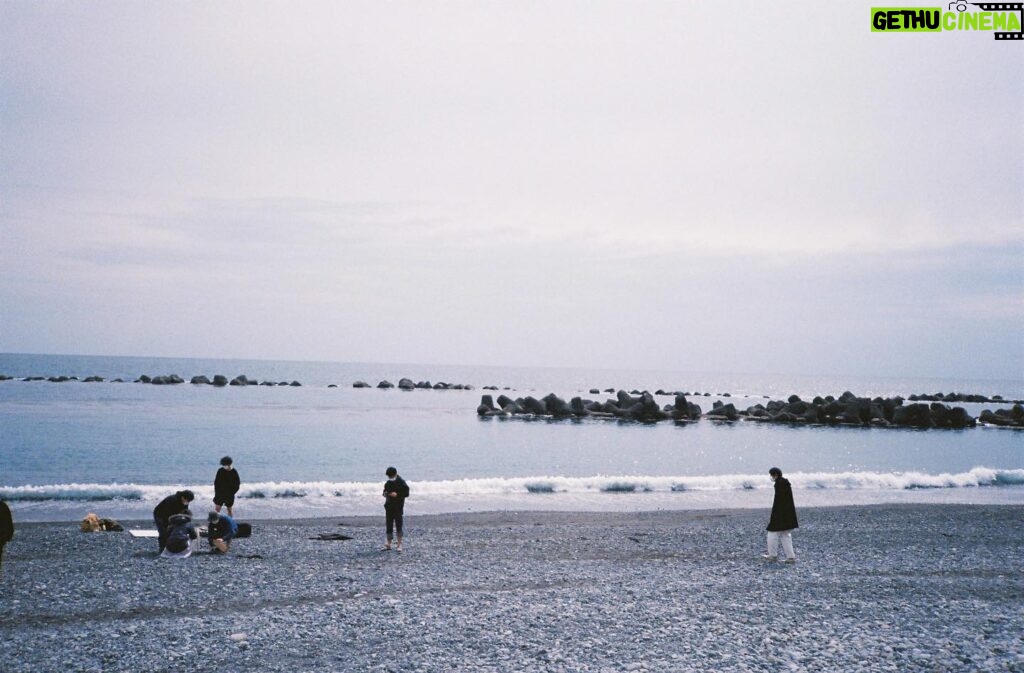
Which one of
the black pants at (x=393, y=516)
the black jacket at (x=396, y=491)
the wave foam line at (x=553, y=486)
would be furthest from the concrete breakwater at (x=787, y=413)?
the black jacket at (x=396, y=491)

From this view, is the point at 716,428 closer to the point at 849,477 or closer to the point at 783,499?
the point at 849,477

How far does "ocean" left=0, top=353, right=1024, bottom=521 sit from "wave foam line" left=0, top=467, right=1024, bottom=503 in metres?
0.09

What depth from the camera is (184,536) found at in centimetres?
1452

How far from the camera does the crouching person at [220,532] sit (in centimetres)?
1510

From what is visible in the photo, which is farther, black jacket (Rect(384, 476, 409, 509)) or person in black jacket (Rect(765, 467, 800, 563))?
black jacket (Rect(384, 476, 409, 509))

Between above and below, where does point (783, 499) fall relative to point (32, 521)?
above

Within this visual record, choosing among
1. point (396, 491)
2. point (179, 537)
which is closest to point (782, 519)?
point (396, 491)

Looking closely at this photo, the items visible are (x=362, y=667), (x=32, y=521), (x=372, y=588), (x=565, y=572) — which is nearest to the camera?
(x=362, y=667)

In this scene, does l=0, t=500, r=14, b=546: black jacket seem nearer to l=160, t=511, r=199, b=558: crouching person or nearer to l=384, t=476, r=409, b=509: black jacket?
l=160, t=511, r=199, b=558: crouching person

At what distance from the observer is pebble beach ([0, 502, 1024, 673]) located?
912cm

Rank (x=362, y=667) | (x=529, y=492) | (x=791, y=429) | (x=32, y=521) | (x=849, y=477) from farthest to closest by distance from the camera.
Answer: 1. (x=791, y=429)
2. (x=849, y=477)
3. (x=529, y=492)
4. (x=32, y=521)
5. (x=362, y=667)

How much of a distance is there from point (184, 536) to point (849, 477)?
3028cm

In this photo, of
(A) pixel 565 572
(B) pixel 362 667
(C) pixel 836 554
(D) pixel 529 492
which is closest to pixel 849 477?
(D) pixel 529 492

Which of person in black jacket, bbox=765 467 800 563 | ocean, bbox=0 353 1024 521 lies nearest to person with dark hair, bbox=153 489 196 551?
ocean, bbox=0 353 1024 521
